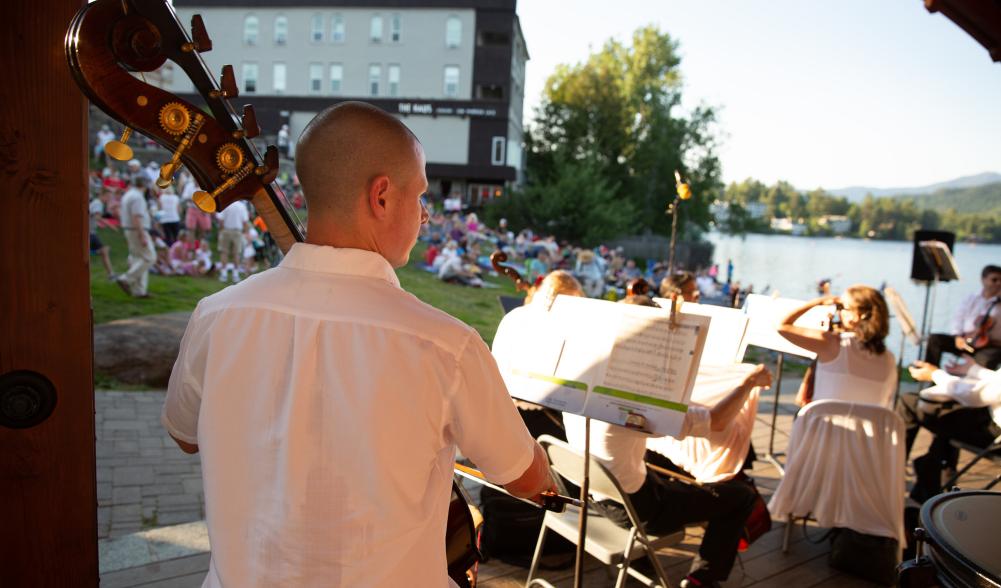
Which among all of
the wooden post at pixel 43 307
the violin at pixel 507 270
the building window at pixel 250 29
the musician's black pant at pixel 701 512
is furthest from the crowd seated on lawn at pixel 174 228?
the building window at pixel 250 29

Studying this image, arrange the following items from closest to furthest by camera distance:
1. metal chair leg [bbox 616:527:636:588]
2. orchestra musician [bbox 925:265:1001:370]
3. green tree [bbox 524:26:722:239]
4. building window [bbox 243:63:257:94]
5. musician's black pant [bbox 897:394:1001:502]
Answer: metal chair leg [bbox 616:527:636:588]
musician's black pant [bbox 897:394:1001:502]
orchestra musician [bbox 925:265:1001:370]
building window [bbox 243:63:257:94]
green tree [bbox 524:26:722:239]

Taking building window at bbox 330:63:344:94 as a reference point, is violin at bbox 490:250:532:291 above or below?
below

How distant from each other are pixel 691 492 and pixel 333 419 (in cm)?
221

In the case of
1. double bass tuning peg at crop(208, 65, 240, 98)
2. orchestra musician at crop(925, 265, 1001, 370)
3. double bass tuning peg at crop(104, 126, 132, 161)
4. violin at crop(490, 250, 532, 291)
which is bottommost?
orchestra musician at crop(925, 265, 1001, 370)

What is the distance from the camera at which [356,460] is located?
116 cm

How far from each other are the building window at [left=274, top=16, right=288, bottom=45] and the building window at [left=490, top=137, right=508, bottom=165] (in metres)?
10.5

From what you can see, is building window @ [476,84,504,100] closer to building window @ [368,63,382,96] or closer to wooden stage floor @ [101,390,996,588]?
building window @ [368,63,382,96]

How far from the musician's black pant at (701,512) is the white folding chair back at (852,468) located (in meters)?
0.75

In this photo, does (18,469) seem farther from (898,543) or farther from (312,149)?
(898,543)

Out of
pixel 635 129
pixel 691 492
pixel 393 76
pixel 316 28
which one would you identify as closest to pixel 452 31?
pixel 393 76

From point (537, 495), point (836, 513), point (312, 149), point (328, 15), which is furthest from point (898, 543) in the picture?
point (328, 15)

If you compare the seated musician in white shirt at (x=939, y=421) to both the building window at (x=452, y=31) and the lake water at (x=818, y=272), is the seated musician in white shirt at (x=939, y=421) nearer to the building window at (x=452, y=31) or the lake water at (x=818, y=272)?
the lake water at (x=818, y=272)

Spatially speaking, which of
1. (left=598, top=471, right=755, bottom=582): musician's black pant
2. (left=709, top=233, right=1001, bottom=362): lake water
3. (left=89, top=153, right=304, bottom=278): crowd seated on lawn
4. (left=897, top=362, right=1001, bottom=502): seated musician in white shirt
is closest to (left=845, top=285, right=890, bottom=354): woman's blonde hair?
(left=897, top=362, right=1001, bottom=502): seated musician in white shirt

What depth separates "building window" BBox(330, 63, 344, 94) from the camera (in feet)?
99.0
